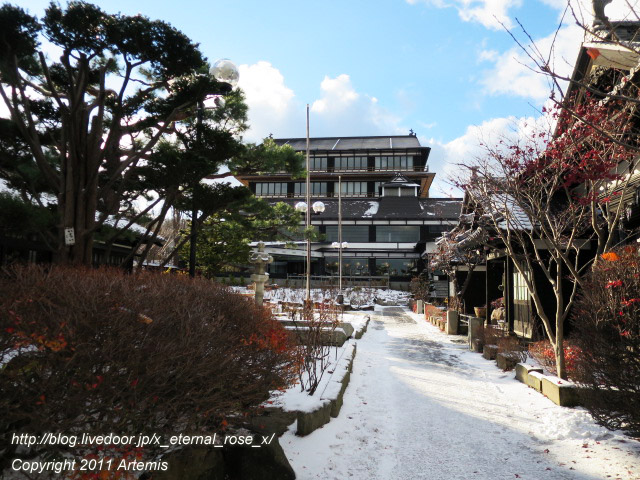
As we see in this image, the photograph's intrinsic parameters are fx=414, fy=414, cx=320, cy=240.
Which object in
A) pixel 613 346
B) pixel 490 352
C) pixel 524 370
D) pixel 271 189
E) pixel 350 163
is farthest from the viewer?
pixel 350 163

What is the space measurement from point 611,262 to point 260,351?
182 inches

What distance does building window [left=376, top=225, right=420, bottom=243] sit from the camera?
4516 cm

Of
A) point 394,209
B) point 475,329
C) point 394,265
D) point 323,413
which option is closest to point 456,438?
point 323,413

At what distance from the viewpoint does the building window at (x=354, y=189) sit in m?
58.9

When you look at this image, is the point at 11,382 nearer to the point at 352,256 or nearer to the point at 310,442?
the point at 310,442

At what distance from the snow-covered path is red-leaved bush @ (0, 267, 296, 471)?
1.51m

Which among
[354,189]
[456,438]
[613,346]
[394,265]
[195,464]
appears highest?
[354,189]

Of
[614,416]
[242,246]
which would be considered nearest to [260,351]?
[614,416]

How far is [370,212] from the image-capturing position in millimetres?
46688

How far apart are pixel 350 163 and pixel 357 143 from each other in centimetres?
442

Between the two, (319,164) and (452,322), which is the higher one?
(319,164)

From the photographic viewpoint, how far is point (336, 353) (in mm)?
9898

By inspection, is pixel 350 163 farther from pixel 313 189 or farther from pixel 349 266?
pixel 349 266

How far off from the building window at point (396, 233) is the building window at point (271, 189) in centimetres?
1800
